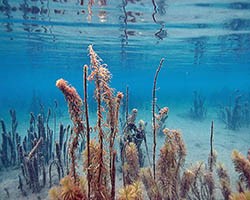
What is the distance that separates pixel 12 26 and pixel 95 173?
66.3ft

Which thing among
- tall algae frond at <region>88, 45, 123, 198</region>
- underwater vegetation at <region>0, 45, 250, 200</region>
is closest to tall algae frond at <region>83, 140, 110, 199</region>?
underwater vegetation at <region>0, 45, 250, 200</region>

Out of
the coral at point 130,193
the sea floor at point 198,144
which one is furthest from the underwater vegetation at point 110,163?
the sea floor at point 198,144

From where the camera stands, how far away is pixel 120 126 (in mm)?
17953

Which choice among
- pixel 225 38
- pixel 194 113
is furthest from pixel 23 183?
pixel 225 38

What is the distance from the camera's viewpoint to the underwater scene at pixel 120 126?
12.5ft

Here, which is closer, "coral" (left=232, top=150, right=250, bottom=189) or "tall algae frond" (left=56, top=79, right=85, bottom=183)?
"tall algae frond" (left=56, top=79, right=85, bottom=183)

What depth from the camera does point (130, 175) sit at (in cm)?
650

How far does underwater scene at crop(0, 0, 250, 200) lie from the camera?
3814 millimetres

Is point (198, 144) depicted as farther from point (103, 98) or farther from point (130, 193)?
point (103, 98)

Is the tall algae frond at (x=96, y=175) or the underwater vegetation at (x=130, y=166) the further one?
the tall algae frond at (x=96, y=175)

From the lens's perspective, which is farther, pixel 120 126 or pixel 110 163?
pixel 120 126

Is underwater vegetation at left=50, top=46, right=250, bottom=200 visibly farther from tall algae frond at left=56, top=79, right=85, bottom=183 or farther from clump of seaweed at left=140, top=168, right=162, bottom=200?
tall algae frond at left=56, top=79, right=85, bottom=183

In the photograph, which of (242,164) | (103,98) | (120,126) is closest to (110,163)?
(103,98)

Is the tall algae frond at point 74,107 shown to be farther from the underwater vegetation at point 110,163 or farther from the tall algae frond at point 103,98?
the tall algae frond at point 103,98
